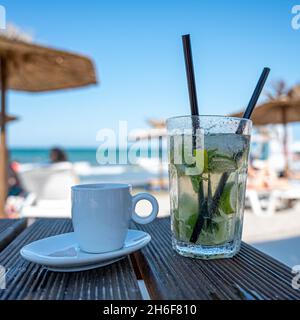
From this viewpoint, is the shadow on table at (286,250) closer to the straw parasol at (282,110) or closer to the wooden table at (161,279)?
the wooden table at (161,279)

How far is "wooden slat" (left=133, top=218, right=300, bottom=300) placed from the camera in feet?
1.13

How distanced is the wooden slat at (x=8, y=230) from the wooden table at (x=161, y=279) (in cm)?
7

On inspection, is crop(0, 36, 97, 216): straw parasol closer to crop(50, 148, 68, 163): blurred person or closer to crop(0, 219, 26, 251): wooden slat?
crop(50, 148, 68, 163): blurred person

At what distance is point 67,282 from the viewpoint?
0.38m

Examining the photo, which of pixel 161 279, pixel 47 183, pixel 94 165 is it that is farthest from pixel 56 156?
pixel 94 165

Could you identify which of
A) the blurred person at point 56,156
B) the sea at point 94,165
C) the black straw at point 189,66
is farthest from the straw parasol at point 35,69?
the sea at point 94,165

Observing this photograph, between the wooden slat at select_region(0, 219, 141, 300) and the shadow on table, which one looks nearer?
the wooden slat at select_region(0, 219, 141, 300)

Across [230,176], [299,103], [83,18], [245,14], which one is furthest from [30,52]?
[299,103]

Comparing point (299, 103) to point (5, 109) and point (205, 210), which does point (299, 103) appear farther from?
point (205, 210)

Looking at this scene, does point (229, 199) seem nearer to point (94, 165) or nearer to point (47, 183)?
point (47, 183)

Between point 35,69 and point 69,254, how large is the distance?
2577 mm

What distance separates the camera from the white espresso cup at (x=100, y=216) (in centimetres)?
42

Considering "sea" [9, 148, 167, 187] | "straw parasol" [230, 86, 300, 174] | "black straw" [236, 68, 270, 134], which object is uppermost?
"straw parasol" [230, 86, 300, 174]

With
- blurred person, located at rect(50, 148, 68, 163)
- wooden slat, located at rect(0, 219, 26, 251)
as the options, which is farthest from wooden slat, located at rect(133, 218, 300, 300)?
blurred person, located at rect(50, 148, 68, 163)
